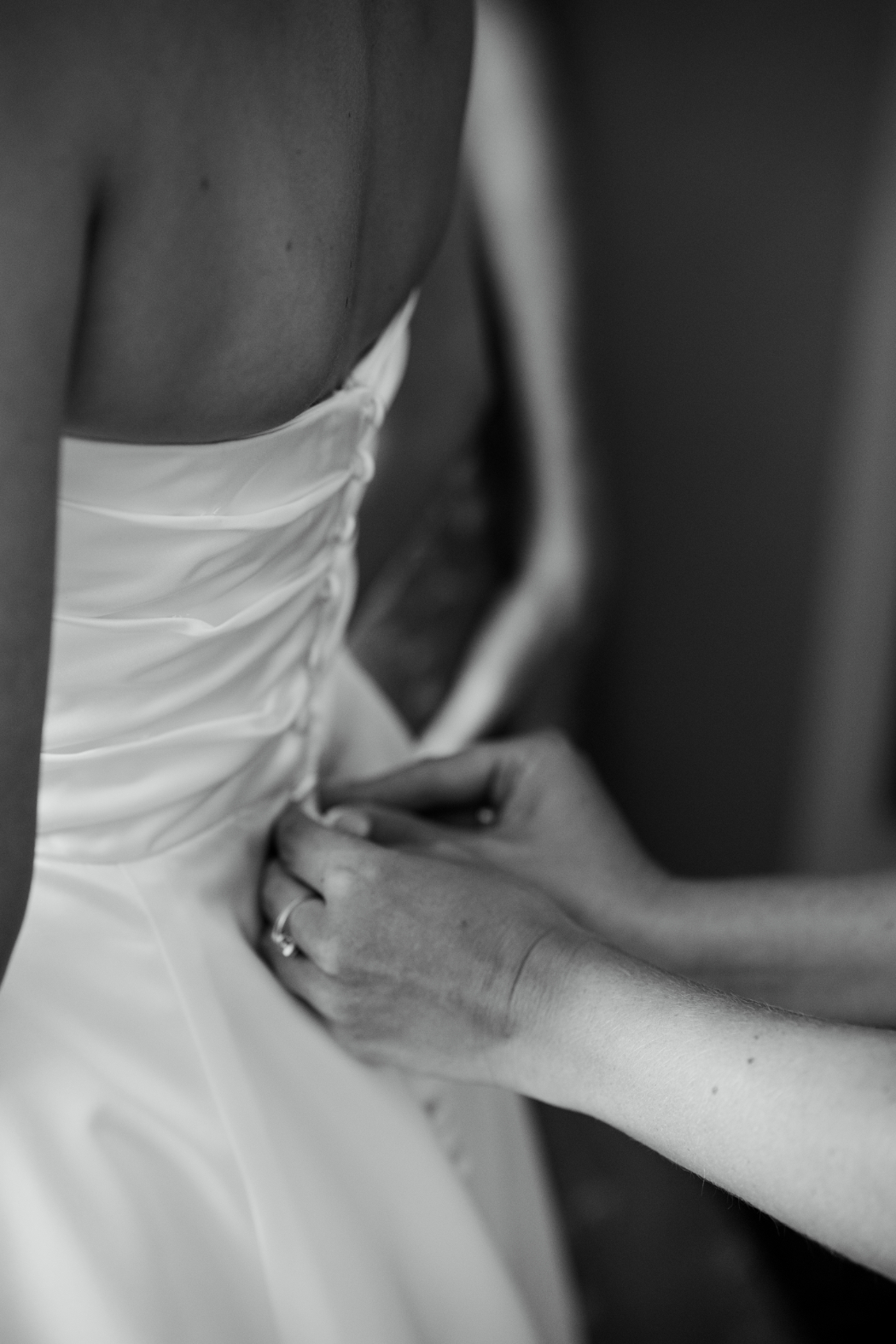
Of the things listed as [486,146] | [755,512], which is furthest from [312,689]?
[755,512]

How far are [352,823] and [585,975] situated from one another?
172 mm

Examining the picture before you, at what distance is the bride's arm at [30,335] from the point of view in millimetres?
442

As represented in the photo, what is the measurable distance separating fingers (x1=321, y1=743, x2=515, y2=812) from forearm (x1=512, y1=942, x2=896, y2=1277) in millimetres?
183

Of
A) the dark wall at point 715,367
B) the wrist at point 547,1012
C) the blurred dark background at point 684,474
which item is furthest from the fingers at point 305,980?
the dark wall at point 715,367

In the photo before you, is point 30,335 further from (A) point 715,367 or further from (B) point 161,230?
(A) point 715,367

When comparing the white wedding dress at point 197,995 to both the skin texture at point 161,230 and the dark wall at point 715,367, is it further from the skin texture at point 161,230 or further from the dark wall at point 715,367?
the dark wall at point 715,367

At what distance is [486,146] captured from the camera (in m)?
1.56

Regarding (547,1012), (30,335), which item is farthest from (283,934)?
(30,335)

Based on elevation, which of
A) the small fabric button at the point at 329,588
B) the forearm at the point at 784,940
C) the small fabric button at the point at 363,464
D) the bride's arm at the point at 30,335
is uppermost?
the bride's arm at the point at 30,335

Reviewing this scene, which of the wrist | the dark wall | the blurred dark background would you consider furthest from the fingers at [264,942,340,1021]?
the dark wall

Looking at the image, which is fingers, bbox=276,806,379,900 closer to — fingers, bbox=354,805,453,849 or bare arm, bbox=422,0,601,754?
fingers, bbox=354,805,453,849

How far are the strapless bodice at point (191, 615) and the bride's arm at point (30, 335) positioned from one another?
10 centimetres

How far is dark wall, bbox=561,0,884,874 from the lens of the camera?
6.64ft

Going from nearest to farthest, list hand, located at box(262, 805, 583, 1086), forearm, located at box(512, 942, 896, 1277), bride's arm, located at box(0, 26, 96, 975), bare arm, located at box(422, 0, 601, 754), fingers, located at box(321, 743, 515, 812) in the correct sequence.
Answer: bride's arm, located at box(0, 26, 96, 975) < forearm, located at box(512, 942, 896, 1277) < hand, located at box(262, 805, 583, 1086) < fingers, located at box(321, 743, 515, 812) < bare arm, located at box(422, 0, 601, 754)
